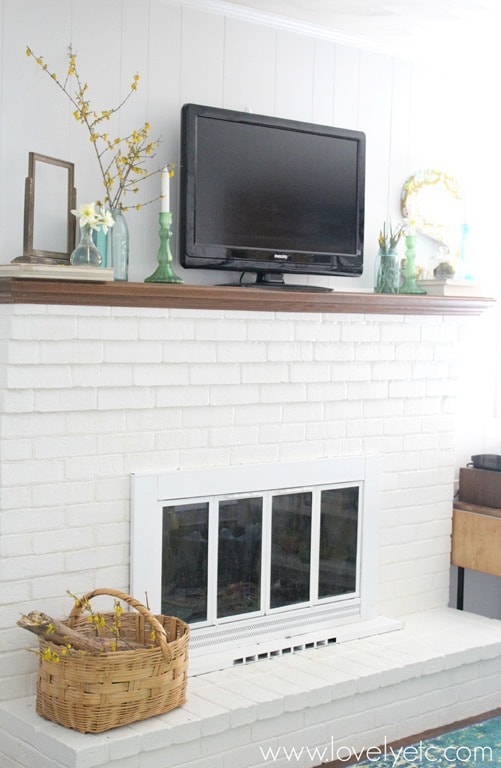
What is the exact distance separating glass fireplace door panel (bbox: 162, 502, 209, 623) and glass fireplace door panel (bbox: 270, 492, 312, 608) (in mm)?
286

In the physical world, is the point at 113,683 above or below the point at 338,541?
below

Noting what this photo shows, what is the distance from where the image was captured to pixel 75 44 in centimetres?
310

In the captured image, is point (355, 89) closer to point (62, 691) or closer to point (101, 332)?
point (101, 332)

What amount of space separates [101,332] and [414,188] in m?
1.54

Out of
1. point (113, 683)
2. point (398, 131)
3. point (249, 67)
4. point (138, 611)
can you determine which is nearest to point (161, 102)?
point (249, 67)

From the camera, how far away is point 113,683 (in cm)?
272

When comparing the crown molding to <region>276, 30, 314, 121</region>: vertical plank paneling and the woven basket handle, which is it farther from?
the woven basket handle

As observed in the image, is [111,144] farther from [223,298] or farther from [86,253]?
[223,298]

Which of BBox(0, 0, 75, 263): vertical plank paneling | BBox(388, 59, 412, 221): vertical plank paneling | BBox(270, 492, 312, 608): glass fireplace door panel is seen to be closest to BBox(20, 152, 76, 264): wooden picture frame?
BBox(0, 0, 75, 263): vertical plank paneling

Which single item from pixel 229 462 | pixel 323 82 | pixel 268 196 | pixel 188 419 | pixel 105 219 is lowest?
pixel 229 462

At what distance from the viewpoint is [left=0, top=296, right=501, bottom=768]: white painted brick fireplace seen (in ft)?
9.48

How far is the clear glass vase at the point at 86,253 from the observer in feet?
9.61

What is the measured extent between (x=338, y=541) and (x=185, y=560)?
65 cm

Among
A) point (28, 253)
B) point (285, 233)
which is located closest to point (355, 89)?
point (285, 233)
